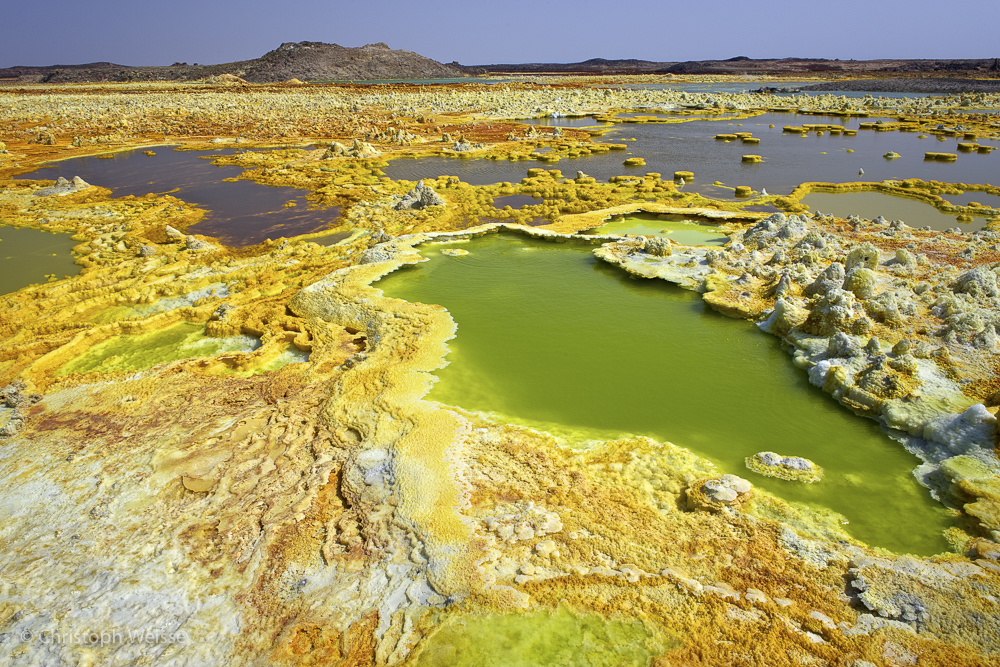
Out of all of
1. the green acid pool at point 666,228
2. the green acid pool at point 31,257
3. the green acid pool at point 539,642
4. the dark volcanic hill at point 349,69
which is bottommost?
the green acid pool at point 539,642

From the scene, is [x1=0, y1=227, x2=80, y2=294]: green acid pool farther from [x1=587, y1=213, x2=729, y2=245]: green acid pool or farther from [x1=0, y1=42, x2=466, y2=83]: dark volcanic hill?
[x1=0, y1=42, x2=466, y2=83]: dark volcanic hill

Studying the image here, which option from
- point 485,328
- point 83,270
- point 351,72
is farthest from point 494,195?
point 351,72

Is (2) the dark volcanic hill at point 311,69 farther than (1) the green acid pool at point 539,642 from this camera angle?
Yes

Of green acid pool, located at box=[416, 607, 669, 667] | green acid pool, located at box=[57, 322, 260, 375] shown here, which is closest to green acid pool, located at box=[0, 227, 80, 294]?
green acid pool, located at box=[57, 322, 260, 375]

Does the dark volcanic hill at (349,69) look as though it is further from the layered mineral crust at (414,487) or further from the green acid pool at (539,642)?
the green acid pool at (539,642)

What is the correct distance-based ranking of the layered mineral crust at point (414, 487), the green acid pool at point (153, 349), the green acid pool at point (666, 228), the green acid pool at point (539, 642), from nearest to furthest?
the green acid pool at point (539, 642), the layered mineral crust at point (414, 487), the green acid pool at point (153, 349), the green acid pool at point (666, 228)

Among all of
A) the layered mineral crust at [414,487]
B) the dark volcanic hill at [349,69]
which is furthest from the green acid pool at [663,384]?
the dark volcanic hill at [349,69]

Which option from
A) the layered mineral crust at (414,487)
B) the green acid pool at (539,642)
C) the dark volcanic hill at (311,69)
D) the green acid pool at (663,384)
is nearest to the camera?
the green acid pool at (539,642)
